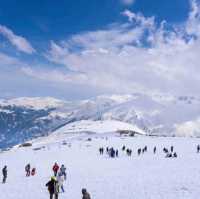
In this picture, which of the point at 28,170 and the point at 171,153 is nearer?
the point at 28,170

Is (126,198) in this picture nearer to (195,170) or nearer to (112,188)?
(112,188)

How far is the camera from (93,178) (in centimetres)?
3741

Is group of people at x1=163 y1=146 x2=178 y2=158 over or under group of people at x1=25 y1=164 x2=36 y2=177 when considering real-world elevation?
over

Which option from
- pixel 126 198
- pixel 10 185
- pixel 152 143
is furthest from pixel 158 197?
pixel 152 143

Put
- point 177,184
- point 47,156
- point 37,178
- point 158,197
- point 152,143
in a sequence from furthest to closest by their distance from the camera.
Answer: point 152,143
point 47,156
point 37,178
point 177,184
point 158,197

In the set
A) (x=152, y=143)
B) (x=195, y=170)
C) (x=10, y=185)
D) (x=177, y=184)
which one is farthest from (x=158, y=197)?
(x=152, y=143)

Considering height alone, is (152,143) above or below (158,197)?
above

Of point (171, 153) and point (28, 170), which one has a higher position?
point (171, 153)

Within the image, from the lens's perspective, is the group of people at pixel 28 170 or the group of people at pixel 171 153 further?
the group of people at pixel 171 153

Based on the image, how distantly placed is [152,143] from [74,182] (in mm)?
47470

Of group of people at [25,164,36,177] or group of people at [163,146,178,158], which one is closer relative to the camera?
group of people at [25,164,36,177]

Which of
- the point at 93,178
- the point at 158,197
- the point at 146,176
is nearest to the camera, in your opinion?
the point at 158,197

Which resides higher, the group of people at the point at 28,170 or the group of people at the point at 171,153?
the group of people at the point at 171,153

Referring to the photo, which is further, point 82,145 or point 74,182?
point 82,145
